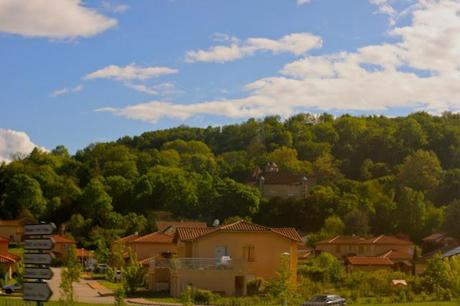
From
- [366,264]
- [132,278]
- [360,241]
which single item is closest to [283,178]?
[360,241]

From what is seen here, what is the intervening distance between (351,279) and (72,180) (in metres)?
70.6

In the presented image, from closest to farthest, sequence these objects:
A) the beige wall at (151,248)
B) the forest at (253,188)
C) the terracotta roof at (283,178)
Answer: the beige wall at (151,248) < the forest at (253,188) < the terracotta roof at (283,178)

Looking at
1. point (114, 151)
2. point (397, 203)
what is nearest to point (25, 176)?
point (114, 151)

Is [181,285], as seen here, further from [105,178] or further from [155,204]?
[105,178]

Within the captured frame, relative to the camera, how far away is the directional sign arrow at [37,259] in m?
12.4

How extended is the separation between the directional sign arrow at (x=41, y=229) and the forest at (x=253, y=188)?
7495 centimetres

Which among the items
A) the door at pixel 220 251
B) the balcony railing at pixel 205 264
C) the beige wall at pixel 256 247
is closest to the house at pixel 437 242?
the beige wall at pixel 256 247

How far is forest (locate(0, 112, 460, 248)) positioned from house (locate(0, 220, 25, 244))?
499 centimetres

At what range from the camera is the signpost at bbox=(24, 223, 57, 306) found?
40.4ft

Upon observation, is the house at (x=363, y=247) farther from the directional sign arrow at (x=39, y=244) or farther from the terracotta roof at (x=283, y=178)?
the directional sign arrow at (x=39, y=244)

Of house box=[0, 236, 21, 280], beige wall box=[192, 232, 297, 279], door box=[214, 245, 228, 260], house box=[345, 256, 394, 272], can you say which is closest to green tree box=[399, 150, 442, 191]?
house box=[345, 256, 394, 272]

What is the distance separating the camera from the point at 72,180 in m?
111

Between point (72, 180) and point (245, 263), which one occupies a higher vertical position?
point (72, 180)

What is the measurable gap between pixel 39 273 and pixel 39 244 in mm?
513
